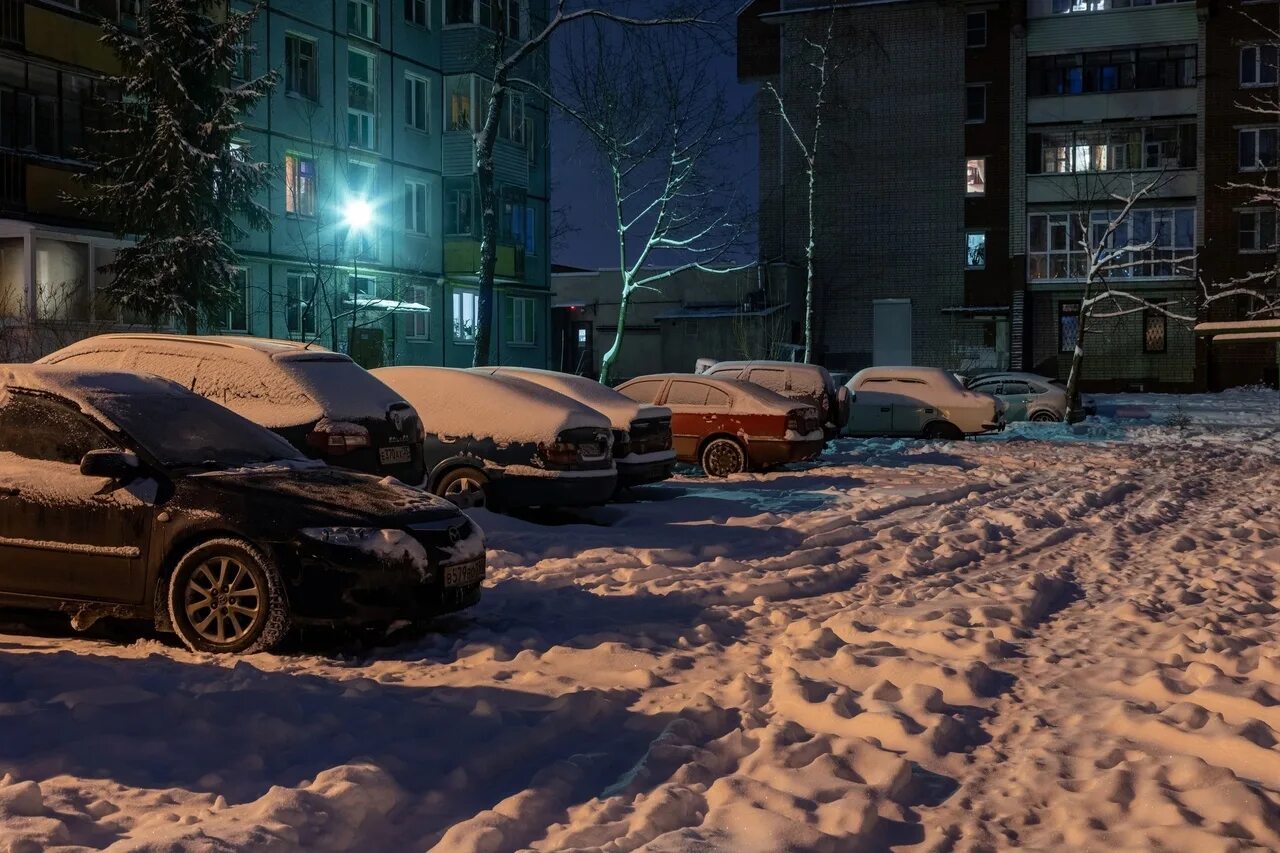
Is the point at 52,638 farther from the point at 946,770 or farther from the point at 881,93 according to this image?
the point at 881,93

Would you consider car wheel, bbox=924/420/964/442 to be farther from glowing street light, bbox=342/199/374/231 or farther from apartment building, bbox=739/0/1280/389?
apartment building, bbox=739/0/1280/389

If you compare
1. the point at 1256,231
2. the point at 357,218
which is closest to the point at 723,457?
the point at 357,218

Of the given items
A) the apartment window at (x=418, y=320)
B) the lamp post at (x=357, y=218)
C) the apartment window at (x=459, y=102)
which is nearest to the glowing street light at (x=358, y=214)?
the lamp post at (x=357, y=218)

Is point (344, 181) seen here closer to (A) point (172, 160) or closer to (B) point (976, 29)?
(A) point (172, 160)

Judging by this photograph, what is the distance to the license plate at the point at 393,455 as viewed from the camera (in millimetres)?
11016

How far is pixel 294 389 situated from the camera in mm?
10820

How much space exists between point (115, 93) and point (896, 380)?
18147 mm

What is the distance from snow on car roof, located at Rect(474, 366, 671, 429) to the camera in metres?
15.4

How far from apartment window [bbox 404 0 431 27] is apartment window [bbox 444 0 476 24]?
0.83 m

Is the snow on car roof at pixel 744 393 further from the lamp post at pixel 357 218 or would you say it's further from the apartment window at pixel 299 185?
the apartment window at pixel 299 185

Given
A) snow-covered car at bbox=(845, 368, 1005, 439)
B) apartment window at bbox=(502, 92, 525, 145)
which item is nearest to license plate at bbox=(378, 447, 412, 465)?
snow-covered car at bbox=(845, 368, 1005, 439)

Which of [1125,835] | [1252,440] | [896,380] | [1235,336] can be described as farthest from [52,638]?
[1252,440]

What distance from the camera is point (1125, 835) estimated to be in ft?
15.7

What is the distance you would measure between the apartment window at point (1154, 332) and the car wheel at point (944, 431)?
30.9 metres
